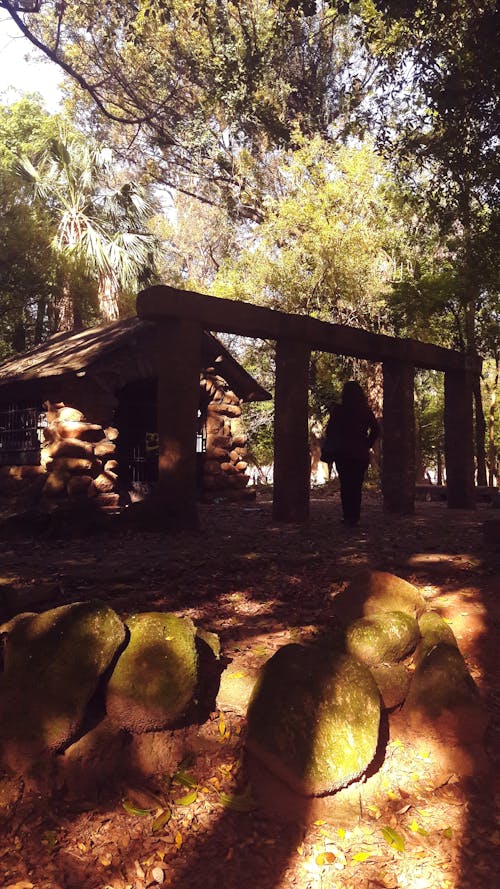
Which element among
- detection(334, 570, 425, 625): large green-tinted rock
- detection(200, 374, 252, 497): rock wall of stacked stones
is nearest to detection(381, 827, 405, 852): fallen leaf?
detection(334, 570, 425, 625): large green-tinted rock

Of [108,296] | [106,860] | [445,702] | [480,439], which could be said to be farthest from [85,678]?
[108,296]

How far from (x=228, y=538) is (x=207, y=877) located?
5.55 metres

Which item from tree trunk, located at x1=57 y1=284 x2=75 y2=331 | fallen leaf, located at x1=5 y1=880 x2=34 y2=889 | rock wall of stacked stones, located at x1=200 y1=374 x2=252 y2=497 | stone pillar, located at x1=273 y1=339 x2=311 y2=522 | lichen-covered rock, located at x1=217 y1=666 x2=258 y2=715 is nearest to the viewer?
fallen leaf, located at x1=5 y1=880 x2=34 y2=889

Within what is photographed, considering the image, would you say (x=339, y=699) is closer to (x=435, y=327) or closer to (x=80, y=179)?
(x=435, y=327)

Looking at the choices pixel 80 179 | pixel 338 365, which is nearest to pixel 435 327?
pixel 338 365

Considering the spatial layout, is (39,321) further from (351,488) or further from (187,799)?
(187,799)

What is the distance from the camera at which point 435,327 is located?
20047 millimetres

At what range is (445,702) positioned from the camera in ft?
10.9

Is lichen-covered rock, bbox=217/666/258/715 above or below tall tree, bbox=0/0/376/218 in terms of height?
below

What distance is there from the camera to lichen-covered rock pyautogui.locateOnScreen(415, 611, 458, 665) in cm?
382

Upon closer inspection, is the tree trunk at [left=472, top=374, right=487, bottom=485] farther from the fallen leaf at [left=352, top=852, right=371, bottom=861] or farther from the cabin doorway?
the fallen leaf at [left=352, top=852, right=371, bottom=861]

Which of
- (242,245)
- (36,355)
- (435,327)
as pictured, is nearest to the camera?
(36,355)

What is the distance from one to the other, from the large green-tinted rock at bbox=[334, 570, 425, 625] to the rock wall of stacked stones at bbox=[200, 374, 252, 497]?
1028cm

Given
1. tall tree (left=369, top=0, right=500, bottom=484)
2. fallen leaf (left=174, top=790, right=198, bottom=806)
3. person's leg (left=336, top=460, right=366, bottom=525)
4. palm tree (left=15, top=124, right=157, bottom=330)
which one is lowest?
fallen leaf (left=174, top=790, right=198, bottom=806)
